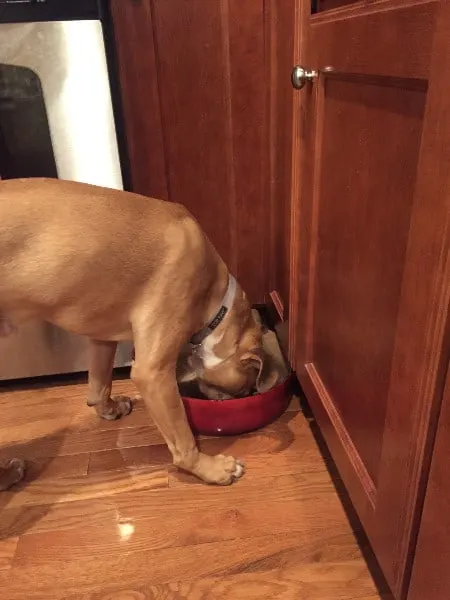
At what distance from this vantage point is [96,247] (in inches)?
42.2

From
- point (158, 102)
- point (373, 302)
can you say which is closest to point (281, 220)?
point (158, 102)

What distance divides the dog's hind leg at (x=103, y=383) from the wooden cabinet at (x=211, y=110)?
0.47m

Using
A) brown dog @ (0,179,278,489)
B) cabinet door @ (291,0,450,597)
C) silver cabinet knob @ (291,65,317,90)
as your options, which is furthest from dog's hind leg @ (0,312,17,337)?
silver cabinet knob @ (291,65,317,90)

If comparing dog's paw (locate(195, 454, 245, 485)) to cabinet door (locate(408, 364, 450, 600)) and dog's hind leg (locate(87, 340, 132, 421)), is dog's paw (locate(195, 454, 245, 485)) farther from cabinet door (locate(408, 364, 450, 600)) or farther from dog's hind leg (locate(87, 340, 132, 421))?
cabinet door (locate(408, 364, 450, 600))

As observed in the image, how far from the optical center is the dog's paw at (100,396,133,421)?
152cm

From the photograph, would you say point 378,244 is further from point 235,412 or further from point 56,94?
point 56,94

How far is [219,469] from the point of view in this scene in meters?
1.29

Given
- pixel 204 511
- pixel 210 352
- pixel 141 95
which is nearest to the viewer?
pixel 204 511

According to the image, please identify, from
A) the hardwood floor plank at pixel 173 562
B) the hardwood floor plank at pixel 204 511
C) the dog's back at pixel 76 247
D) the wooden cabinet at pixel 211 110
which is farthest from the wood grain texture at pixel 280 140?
the hardwood floor plank at pixel 173 562

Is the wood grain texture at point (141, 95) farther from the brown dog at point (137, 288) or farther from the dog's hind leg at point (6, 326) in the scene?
the dog's hind leg at point (6, 326)

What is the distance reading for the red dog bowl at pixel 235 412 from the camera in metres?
1.39

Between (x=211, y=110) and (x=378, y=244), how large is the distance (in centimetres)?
87

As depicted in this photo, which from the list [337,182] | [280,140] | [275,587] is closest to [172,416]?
[275,587]

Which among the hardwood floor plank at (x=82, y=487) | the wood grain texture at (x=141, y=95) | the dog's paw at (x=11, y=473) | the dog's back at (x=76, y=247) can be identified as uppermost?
the wood grain texture at (x=141, y=95)
